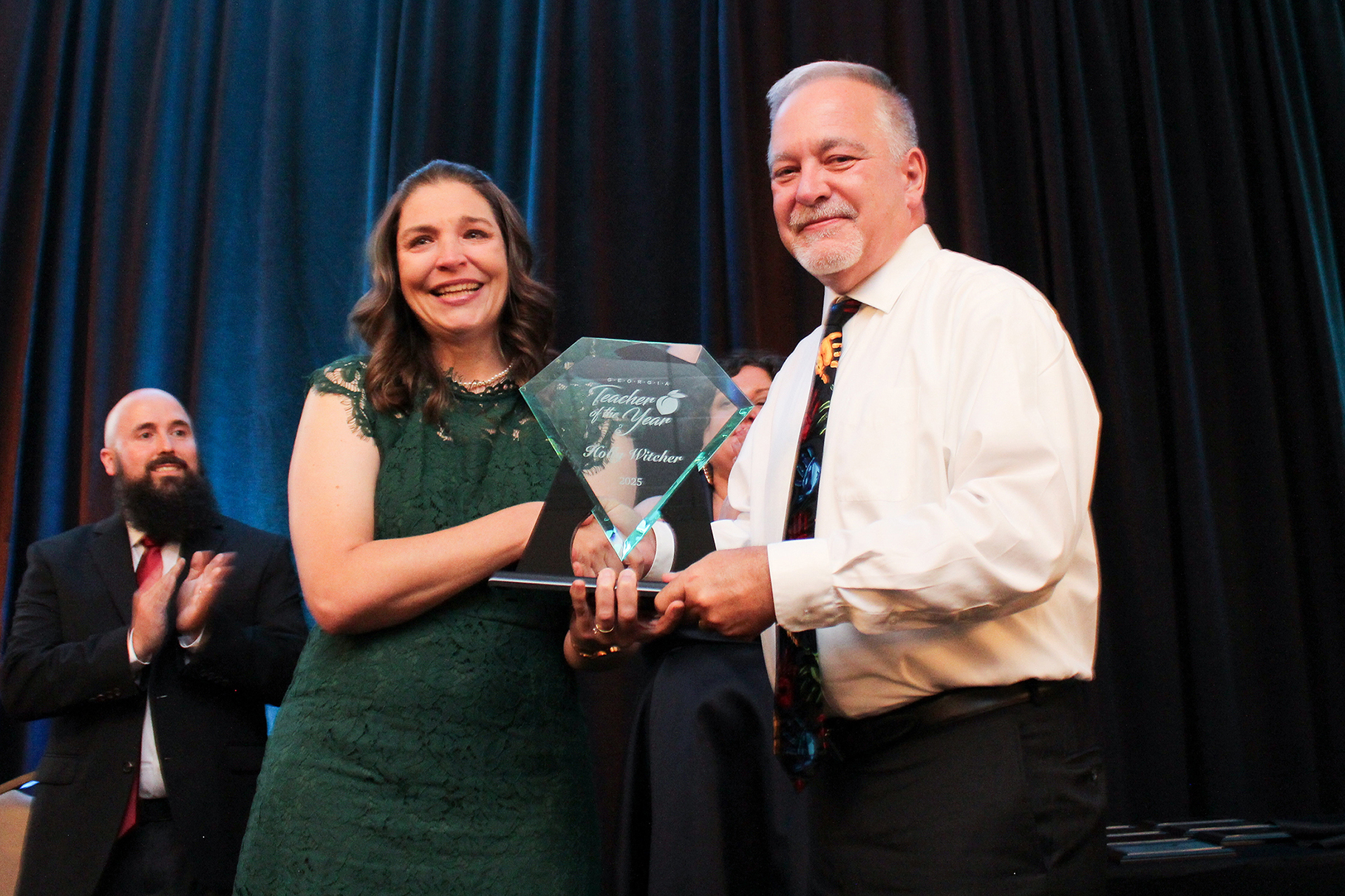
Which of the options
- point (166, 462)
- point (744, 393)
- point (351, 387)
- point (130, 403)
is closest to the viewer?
point (351, 387)

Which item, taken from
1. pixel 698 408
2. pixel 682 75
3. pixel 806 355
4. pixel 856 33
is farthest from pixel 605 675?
pixel 856 33

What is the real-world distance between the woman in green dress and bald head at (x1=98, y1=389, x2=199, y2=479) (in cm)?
138

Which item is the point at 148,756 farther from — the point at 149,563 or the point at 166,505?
the point at 166,505

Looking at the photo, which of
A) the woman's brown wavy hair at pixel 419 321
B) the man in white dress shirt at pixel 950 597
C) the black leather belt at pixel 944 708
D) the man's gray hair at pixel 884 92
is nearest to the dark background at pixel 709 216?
the woman's brown wavy hair at pixel 419 321

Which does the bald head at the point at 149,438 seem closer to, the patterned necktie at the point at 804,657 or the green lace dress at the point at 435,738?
the green lace dress at the point at 435,738

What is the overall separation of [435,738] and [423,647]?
0.41 feet

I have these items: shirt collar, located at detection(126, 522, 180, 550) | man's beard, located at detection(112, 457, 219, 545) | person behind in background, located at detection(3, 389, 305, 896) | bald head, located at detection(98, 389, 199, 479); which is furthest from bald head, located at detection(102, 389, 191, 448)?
person behind in background, located at detection(3, 389, 305, 896)

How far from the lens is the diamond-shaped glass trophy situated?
4.34 feet

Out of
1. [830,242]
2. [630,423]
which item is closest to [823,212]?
[830,242]

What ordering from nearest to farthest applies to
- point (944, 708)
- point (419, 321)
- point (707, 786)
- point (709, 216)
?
1. point (944, 708)
2. point (419, 321)
3. point (707, 786)
4. point (709, 216)

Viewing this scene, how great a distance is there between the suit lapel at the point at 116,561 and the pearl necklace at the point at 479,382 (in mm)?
1311

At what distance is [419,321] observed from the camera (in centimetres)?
160

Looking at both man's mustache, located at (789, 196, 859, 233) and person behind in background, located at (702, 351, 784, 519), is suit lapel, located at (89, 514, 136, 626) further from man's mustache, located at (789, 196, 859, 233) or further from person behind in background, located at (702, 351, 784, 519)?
man's mustache, located at (789, 196, 859, 233)

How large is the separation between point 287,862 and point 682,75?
268cm
